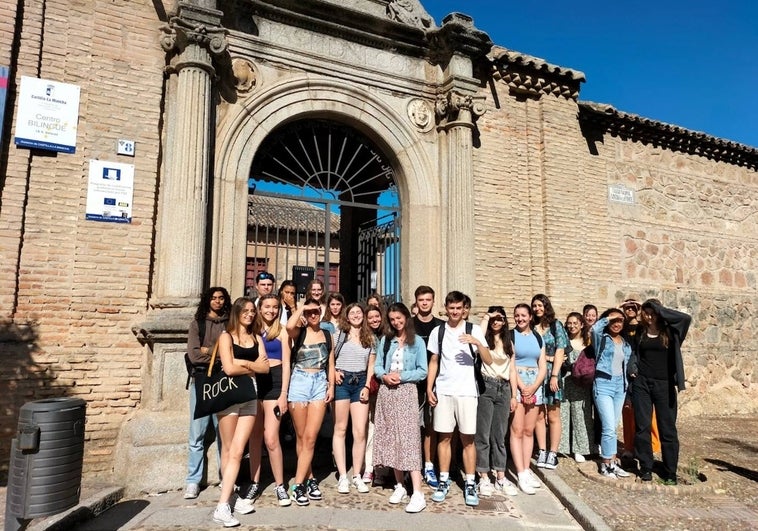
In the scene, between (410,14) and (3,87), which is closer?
(3,87)

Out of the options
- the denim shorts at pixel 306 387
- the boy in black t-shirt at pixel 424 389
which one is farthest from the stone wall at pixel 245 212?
the boy in black t-shirt at pixel 424 389

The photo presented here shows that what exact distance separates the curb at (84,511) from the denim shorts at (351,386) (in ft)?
7.14

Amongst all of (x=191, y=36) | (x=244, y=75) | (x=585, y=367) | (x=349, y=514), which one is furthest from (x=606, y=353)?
(x=191, y=36)

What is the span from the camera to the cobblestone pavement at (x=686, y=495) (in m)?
4.48

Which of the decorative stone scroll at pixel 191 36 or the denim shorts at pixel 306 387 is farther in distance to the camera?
the decorative stone scroll at pixel 191 36

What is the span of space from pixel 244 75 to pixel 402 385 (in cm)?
451

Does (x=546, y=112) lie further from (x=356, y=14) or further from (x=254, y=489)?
(x=254, y=489)

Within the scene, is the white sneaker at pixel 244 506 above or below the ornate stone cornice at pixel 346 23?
below

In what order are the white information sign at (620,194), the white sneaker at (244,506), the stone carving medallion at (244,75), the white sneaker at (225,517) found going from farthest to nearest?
the white information sign at (620,194) < the stone carving medallion at (244,75) < the white sneaker at (244,506) < the white sneaker at (225,517)

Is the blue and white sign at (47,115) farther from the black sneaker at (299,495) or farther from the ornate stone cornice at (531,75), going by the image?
the ornate stone cornice at (531,75)

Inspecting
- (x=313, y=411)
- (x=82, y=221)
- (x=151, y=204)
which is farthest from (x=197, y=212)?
(x=313, y=411)

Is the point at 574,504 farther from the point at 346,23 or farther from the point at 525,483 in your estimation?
the point at 346,23

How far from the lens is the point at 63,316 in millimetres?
5531

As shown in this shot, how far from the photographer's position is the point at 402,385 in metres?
4.72
